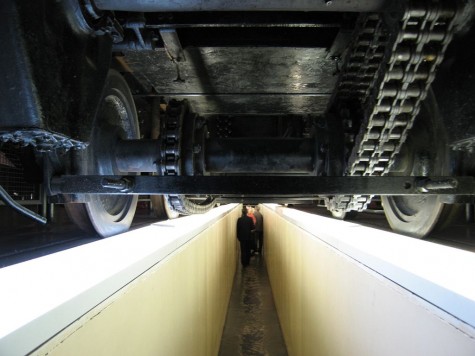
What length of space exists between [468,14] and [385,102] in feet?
1.28

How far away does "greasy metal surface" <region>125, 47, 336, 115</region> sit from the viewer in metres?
1.74

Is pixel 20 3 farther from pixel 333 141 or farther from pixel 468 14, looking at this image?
pixel 468 14

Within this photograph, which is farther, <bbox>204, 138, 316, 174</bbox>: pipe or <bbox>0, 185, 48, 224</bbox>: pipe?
<bbox>204, 138, 316, 174</bbox>: pipe

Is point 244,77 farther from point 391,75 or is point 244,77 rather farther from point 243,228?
point 243,228

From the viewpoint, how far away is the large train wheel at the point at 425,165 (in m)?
1.70

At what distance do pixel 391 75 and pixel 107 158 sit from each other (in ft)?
4.61

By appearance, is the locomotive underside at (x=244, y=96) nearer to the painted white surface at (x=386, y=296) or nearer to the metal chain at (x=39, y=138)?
the metal chain at (x=39, y=138)

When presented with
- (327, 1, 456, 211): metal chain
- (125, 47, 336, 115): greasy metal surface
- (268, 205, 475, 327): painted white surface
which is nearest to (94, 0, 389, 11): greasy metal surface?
(327, 1, 456, 211): metal chain

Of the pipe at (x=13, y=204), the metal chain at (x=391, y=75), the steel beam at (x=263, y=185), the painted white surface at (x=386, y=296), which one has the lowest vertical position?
the painted white surface at (x=386, y=296)

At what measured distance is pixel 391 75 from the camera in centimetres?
129

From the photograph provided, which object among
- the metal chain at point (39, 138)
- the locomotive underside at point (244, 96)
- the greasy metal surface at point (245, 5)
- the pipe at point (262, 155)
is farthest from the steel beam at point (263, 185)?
the greasy metal surface at point (245, 5)

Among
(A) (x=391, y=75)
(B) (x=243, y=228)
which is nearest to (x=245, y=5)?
(A) (x=391, y=75)

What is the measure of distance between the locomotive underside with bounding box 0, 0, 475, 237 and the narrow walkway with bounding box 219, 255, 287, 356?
216 centimetres

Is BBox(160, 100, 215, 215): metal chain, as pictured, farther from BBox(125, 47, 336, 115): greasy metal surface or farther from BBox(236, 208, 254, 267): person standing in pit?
BBox(236, 208, 254, 267): person standing in pit
